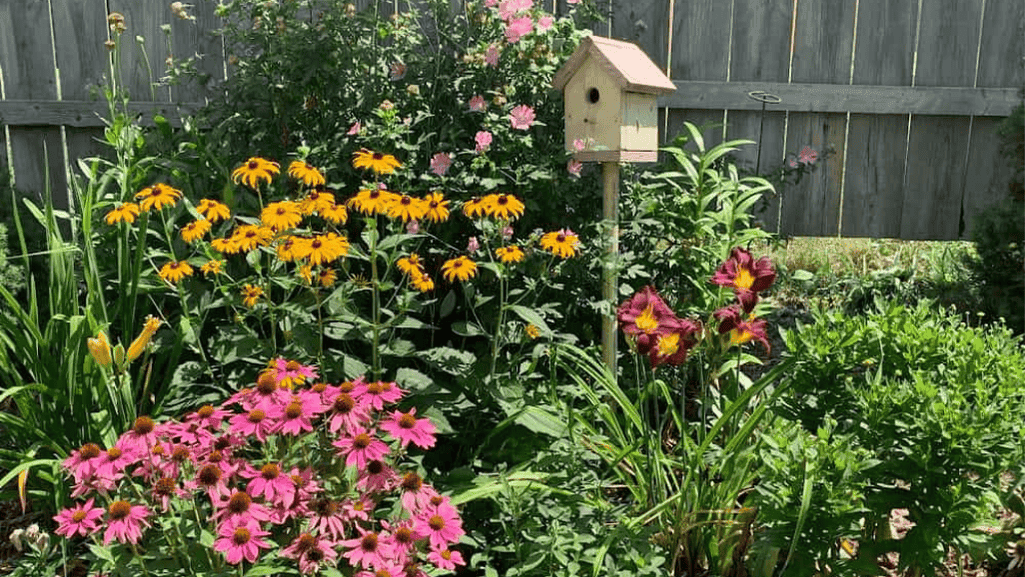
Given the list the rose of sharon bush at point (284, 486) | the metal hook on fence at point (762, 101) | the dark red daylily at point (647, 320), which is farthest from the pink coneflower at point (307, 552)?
the metal hook on fence at point (762, 101)

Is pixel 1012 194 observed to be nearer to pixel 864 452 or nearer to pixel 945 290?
pixel 945 290

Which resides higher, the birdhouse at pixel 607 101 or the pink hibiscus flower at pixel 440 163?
the birdhouse at pixel 607 101

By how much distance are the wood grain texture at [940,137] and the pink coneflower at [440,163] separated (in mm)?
2625

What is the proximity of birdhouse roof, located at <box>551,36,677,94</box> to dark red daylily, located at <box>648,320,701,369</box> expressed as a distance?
94 centimetres

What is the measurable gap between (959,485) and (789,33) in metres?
2.97

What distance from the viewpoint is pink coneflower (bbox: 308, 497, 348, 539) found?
1.50m

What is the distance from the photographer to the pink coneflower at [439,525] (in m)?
Result: 1.47

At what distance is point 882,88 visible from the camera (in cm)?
421

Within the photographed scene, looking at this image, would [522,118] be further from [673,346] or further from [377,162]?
[673,346]

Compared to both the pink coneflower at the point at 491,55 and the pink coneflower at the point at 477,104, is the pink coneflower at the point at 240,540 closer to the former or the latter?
the pink coneflower at the point at 477,104

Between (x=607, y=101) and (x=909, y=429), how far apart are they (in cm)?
128

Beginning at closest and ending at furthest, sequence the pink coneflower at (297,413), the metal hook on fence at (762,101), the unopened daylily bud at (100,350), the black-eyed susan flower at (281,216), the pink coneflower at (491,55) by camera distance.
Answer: the pink coneflower at (297,413)
the unopened daylily bud at (100,350)
the black-eyed susan flower at (281,216)
the pink coneflower at (491,55)
the metal hook on fence at (762,101)

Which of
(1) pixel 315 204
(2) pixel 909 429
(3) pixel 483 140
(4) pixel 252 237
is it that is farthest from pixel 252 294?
(2) pixel 909 429

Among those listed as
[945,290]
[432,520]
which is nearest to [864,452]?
[432,520]
